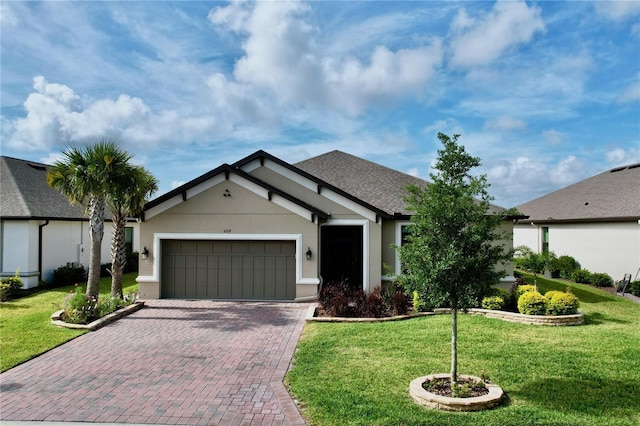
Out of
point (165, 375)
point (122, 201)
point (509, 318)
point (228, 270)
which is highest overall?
point (122, 201)

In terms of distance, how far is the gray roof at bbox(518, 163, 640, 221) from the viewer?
21.3 m

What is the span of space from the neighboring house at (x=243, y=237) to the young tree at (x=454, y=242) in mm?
8685

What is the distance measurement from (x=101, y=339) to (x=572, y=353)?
11246mm

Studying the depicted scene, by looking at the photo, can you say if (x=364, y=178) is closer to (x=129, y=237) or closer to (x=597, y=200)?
(x=597, y=200)

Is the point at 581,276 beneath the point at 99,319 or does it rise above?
above

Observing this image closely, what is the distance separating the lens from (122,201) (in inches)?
594

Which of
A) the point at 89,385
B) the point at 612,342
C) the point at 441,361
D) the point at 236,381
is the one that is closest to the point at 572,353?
the point at 612,342

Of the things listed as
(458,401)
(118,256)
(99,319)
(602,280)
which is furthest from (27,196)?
(602,280)

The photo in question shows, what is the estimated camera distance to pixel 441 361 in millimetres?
9016

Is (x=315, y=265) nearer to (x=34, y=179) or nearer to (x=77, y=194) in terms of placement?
(x=77, y=194)

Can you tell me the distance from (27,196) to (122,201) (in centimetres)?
1001

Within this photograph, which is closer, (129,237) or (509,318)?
(509,318)

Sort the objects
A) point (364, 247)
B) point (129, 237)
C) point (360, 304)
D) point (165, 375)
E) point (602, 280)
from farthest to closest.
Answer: point (129, 237)
point (602, 280)
point (364, 247)
point (360, 304)
point (165, 375)

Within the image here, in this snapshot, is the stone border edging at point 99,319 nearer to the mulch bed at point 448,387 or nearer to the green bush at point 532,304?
the mulch bed at point 448,387
